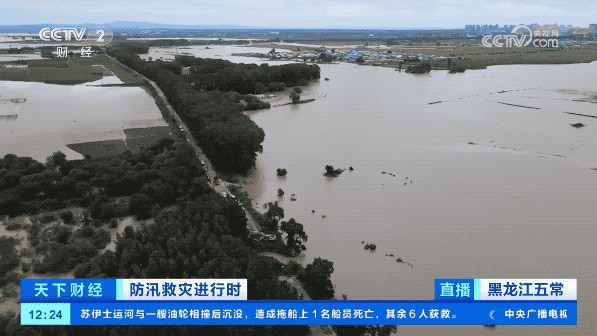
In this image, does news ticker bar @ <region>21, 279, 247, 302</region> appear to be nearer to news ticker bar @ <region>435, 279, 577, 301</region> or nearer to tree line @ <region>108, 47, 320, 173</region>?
news ticker bar @ <region>435, 279, 577, 301</region>

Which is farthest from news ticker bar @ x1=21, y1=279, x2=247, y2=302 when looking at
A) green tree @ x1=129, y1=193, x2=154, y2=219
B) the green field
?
the green field

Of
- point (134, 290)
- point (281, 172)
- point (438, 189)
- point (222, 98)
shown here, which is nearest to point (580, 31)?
point (222, 98)

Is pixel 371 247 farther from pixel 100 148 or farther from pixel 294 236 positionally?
pixel 100 148

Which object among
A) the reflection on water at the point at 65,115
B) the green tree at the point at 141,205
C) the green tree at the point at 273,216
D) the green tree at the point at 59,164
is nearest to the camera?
the green tree at the point at 273,216

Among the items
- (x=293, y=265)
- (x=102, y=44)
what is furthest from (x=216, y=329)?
(x=102, y=44)

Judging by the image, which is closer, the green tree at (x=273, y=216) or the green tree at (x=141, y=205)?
the green tree at (x=273, y=216)

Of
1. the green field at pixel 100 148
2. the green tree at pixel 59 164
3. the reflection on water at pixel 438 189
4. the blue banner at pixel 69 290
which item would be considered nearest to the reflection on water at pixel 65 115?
the green field at pixel 100 148

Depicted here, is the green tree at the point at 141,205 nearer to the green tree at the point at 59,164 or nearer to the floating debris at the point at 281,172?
the green tree at the point at 59,164
